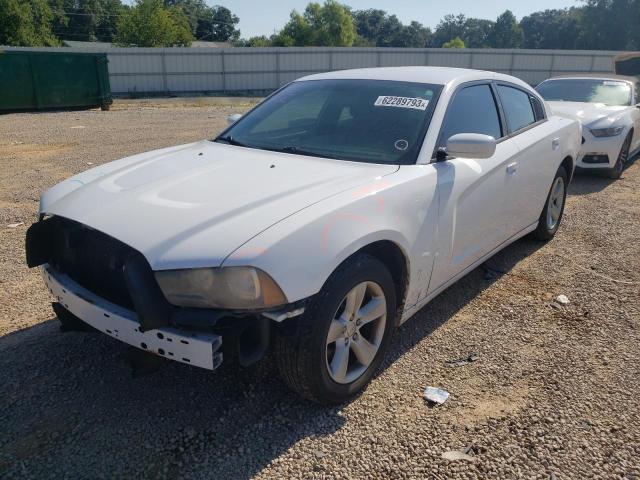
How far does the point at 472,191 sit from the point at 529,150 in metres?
1.11

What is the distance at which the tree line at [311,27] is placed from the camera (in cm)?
4891

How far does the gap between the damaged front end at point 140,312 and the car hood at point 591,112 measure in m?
6.64

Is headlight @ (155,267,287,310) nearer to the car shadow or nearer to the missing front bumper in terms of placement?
the missing front bumper

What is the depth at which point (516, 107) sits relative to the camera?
14.2ft

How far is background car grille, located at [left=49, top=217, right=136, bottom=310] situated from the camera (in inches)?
97.0

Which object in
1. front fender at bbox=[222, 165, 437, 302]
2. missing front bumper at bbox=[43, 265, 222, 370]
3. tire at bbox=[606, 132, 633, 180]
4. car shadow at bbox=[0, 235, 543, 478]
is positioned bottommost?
car shadow at bbox=[0, 235, 543, 478]

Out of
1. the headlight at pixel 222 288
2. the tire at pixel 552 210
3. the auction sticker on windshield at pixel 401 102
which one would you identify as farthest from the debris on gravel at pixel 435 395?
the tire at pixel 552 210

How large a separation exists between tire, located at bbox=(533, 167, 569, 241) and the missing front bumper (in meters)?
3.69

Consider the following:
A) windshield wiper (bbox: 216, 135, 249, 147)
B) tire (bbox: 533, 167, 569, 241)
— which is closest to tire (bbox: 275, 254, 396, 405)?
windshield wiper (bbox: 216, 135, 249, 147)

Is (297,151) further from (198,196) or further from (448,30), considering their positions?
(448,30)

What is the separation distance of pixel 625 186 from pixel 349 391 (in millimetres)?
6655

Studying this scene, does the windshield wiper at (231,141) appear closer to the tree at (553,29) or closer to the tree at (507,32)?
the tree at (553,29)

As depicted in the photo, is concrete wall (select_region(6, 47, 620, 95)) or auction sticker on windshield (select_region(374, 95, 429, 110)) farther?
concrete wall (select_region(6, 47, 620, 95))

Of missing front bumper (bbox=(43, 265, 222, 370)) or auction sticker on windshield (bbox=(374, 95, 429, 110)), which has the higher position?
auction sticker on windshield (bbox=(374, 95, 429, 110))
